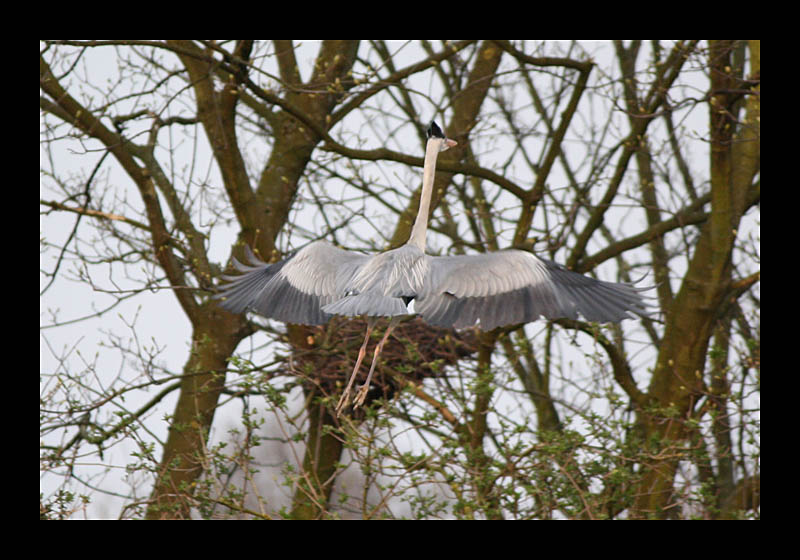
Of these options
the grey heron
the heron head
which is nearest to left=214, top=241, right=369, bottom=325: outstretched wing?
the grey heron

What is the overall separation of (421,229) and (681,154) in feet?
18.5

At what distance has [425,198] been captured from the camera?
6297 mm

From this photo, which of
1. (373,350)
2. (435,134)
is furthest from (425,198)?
(373,350)

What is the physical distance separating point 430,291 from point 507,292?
456mm

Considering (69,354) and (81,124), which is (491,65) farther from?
(69,354)

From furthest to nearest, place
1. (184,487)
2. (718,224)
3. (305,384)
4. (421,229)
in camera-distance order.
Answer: (305,384) < (718,224) < (421,229) < (184,487)

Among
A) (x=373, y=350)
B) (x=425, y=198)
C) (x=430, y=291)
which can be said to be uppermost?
(x=425, y=198)

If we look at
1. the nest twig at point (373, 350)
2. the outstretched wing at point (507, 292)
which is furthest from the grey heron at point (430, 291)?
the nest twig at point (373, 350)

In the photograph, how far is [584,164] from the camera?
35.5 ft

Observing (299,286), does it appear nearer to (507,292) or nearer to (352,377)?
(352,377)

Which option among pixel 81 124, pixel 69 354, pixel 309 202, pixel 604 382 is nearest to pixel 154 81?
pixel 81 124

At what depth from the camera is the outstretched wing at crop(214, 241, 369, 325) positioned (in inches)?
240

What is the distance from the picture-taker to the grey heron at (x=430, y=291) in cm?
541

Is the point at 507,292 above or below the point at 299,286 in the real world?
below
